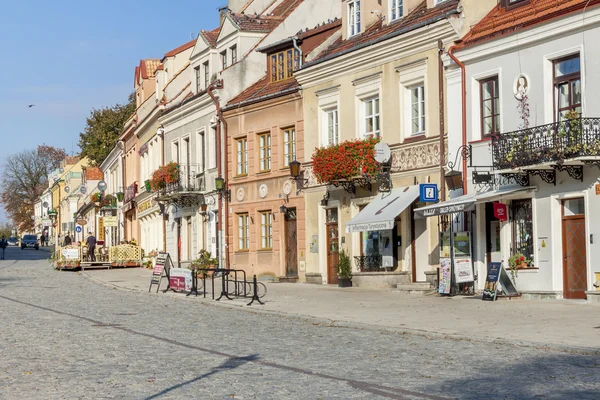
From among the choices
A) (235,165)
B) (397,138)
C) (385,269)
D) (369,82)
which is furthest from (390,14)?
(235,165)

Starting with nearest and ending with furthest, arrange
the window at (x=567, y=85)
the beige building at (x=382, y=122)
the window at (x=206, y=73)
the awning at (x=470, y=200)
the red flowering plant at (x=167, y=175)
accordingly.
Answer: the window at (x=567, y=85), the awning at (x=470, y=200), the beige building at (x=382, y=122), the window at (x=206, y=73), the red flowering plant at (x=167, y=175)

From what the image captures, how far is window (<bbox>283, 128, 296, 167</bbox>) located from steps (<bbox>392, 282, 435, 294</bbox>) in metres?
8.08

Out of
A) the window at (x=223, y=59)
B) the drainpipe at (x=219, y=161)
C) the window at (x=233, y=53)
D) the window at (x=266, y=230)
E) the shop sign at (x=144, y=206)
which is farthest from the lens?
the shop sign at (x=144, y=206)

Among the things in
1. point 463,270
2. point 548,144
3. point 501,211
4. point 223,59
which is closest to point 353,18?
point 223,59

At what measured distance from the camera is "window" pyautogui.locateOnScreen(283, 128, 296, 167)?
34875mm

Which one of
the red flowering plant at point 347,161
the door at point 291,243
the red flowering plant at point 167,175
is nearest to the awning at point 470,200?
the red flowering plant at point 347,161

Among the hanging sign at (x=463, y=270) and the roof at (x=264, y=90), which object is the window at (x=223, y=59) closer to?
the roof at (x=264, y=90)

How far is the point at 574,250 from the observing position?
22.8 metres

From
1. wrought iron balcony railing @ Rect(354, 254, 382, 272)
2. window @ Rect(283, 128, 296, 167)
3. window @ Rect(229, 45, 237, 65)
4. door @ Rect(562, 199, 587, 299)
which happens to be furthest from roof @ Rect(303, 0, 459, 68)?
window @ Rect(229, 45, 237, 65)

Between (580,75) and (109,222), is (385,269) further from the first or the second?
(109,222)

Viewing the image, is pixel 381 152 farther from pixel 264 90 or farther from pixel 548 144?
pixel 264 90

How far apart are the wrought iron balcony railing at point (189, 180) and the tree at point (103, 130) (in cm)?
3302

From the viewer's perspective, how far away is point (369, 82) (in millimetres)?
30109

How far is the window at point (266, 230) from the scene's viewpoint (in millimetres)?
36375
